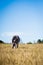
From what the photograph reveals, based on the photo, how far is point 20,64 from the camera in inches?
221

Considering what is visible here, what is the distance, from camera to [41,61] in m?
6.12

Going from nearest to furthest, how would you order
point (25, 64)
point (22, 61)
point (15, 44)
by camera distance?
point (25, 64) < point (22, 61) < point (15, 44)

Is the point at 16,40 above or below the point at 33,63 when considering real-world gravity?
above

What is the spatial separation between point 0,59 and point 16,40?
42.6 ft

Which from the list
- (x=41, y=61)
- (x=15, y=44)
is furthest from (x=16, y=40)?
(x=41, y=61)

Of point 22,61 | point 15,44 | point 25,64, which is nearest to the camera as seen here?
point 25,64

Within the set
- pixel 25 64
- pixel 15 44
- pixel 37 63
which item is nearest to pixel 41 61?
pixel 37 63

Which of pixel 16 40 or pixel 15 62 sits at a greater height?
pixel 16 40

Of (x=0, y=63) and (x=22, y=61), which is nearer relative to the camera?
(x=0, y=63)

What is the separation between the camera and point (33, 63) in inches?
223

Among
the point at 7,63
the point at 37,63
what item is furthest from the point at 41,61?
the point at 7,63

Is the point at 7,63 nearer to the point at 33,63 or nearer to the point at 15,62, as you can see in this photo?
the point at 15,62

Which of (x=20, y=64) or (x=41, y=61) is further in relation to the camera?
(x=41, y=61)

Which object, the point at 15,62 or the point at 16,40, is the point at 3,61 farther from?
the point at 16,40
